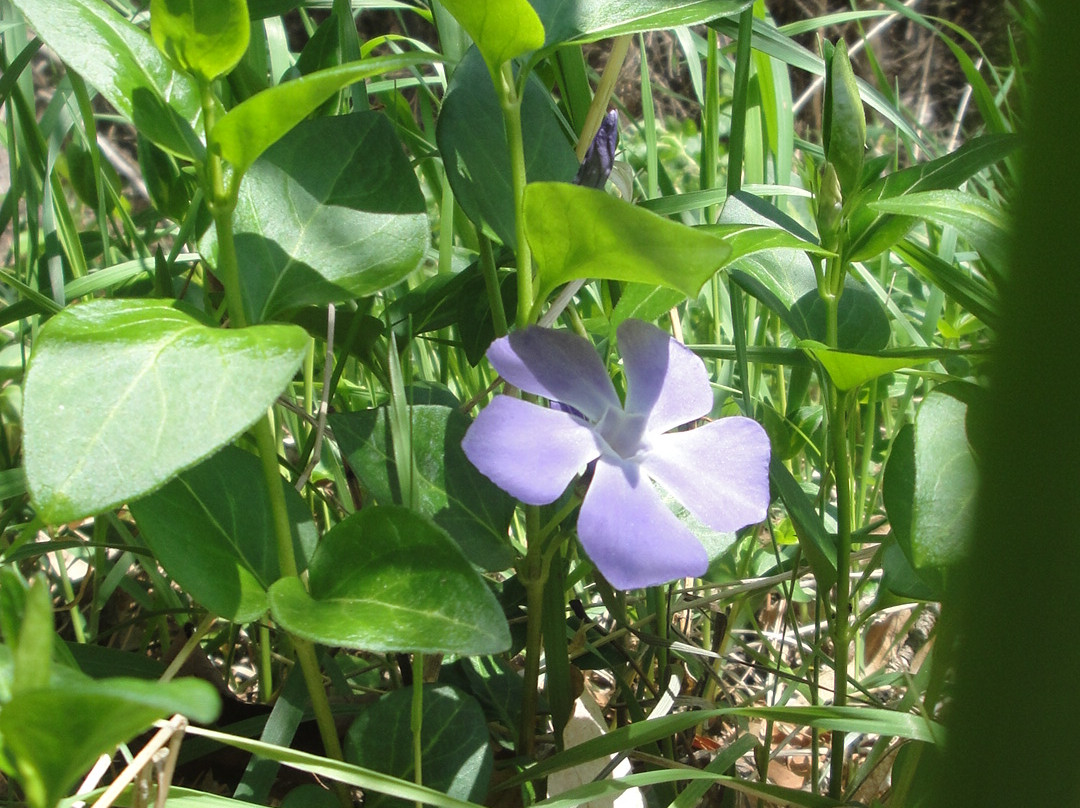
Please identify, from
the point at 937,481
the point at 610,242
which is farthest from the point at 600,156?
the point at 937,481

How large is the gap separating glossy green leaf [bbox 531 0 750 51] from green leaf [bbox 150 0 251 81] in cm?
16

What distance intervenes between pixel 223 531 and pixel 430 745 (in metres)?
0.19

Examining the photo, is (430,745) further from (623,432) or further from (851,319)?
(851,319)

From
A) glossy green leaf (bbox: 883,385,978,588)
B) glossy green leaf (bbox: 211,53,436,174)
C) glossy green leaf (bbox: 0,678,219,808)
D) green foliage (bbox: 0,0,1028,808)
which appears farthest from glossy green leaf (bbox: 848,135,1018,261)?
glossy green leaf (bbox: 0,678,219,808)

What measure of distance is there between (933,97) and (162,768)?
3.47 m

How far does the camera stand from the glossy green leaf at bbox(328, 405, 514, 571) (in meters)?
0.58

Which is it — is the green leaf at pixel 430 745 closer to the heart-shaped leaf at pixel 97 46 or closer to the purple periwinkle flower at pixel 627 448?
the purple periwinkle flower at pixel 627 448

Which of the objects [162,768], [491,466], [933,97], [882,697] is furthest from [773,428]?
[933,97]

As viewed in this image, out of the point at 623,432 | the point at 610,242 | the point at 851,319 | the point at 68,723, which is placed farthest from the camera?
the point at 851,319

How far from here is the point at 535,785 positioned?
26.7 inches

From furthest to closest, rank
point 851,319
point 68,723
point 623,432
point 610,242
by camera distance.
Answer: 1. point 851,319
2. point 623,432
3. point 610,242
4. point 68,723

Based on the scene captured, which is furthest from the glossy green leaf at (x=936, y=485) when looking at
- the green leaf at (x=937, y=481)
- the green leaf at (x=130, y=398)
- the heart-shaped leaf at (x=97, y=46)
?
the heart-shaped leaf at (x=97, y=46)

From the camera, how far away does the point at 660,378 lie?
0.57 metres

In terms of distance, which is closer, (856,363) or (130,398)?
(130,398)
